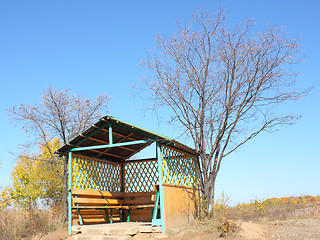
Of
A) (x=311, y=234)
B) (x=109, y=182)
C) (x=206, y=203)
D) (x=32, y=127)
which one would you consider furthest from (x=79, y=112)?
(x=311, y=234)

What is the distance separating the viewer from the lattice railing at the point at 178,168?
9305 mm

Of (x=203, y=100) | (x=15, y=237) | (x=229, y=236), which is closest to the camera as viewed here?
(x=229, y=236)

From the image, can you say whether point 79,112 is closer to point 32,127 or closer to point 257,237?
point 32,127

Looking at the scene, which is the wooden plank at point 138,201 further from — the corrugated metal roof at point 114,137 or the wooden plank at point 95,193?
the corrugated metal roof at point 114,137

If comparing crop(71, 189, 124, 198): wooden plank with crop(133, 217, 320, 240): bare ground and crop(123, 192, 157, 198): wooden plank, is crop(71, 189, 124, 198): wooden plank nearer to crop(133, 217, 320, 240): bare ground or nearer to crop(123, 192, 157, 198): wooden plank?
crop(123, 192, 157, 198): wooden plank

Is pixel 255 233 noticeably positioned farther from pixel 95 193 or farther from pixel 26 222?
pixel 26 222

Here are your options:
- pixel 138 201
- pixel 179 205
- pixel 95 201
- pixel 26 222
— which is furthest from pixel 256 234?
pixel 26 222

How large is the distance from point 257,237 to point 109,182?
5.65 m

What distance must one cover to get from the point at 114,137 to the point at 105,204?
2275mm

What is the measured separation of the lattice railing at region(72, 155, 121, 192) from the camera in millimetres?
10297

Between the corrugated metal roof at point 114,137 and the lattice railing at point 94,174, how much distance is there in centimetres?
26

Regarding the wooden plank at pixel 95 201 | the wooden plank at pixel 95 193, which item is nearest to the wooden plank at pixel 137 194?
the wooden plank at pixel 95 193

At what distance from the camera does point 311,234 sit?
7844 mm

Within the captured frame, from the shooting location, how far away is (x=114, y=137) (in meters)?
10.6
